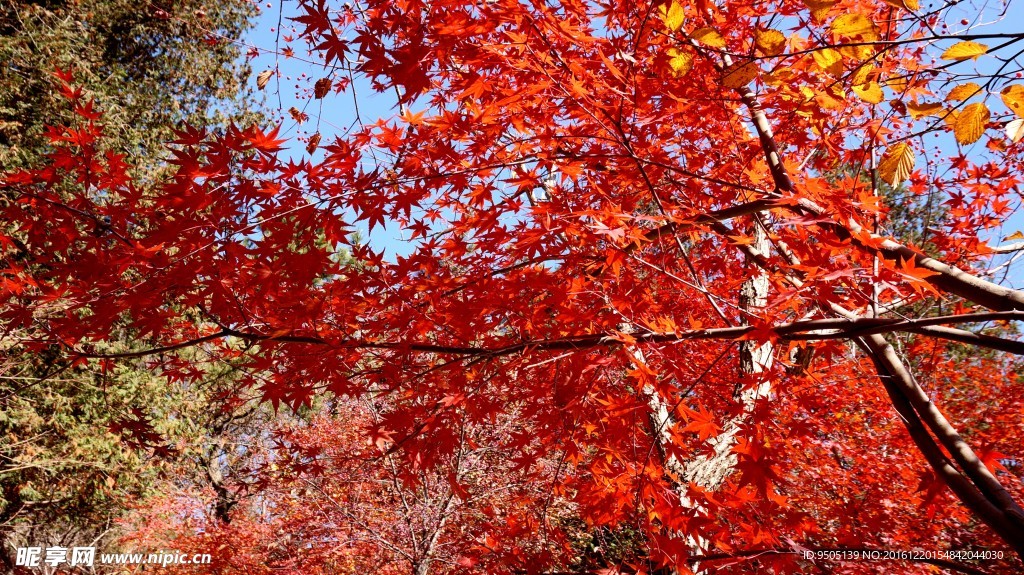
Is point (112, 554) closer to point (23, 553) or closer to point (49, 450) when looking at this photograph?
point (23, 553)

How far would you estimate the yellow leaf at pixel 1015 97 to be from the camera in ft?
4.00

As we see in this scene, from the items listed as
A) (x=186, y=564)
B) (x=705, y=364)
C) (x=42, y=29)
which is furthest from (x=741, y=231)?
(x=42, y=29)

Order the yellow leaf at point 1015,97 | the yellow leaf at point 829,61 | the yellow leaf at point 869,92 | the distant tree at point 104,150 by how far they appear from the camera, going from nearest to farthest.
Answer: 1. the yellow leaf at point 1015,97
2. the yellow leaf at point 869,92
3. the yellow leaf at point 829,61
4. the distant tree at point 104,150

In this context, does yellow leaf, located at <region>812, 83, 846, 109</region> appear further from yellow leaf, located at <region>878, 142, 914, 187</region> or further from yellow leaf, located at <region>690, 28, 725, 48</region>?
yellow leaf, located at <region>690, 28, 725, 48</region>

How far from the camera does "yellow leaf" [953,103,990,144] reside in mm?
1324

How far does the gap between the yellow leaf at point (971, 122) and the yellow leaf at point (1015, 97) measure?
0.27 feet

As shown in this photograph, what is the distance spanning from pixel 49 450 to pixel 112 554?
118 inches

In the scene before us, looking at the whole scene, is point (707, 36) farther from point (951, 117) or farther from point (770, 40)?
point (951, 117)

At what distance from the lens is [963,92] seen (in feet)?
4.33

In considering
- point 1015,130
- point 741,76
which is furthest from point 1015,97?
point 741,76

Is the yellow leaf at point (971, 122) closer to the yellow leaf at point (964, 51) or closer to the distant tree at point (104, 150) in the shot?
the yellow leaf at point (964, 51)

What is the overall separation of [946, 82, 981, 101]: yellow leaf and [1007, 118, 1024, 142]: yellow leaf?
0.11m

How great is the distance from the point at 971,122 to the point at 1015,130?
11cm

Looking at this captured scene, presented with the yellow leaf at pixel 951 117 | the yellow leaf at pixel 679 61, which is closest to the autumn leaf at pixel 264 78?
the yellow leaf at pixel 679 61
